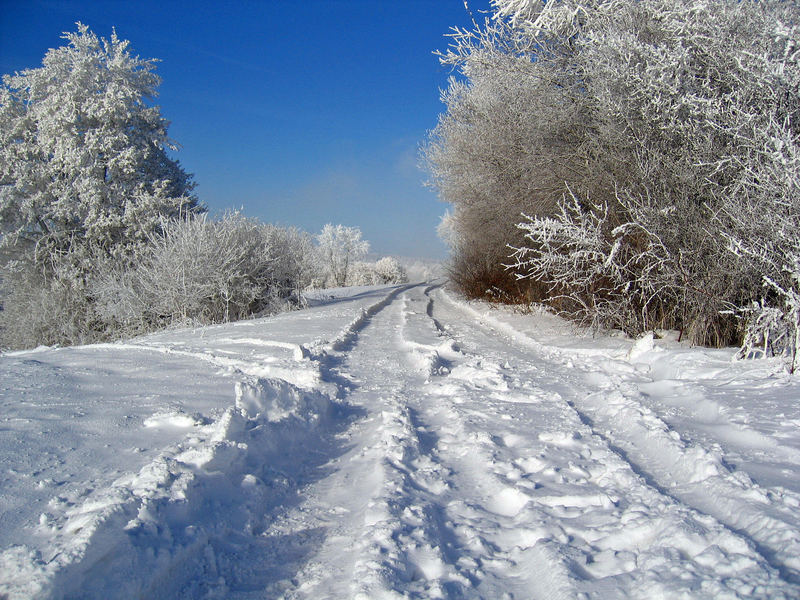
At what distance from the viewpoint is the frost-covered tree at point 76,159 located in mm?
17438

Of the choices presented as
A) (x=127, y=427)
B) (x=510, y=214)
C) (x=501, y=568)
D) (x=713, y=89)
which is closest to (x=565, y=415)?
(x=501, y=568)

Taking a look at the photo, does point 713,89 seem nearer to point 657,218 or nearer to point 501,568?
point 657,218

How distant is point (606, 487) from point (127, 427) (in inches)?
139

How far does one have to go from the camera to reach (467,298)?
23.8 meters

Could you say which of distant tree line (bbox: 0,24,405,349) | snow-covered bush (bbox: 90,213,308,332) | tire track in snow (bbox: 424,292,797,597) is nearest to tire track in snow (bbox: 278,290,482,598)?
tire track in snow (bbox: 424,292,797,597)

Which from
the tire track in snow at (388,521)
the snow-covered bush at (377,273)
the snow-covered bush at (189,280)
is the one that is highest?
the snow-covered bush at (377,273)

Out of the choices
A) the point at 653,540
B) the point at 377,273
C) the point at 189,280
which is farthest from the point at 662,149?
the point at 377,273

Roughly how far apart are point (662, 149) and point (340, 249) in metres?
58.6

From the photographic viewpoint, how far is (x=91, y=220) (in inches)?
704

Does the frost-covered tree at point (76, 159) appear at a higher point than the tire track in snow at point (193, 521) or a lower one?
higher

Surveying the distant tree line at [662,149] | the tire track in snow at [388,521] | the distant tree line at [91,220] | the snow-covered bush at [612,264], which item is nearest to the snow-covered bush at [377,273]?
the distant tree line at [91,220]

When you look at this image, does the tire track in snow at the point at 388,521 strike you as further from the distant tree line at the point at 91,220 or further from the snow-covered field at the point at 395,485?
the distant tree line at the point at 91,220

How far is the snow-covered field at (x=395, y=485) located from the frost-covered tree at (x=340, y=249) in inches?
2266

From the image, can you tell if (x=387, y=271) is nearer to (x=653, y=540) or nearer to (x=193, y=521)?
(x=193, y=521)
